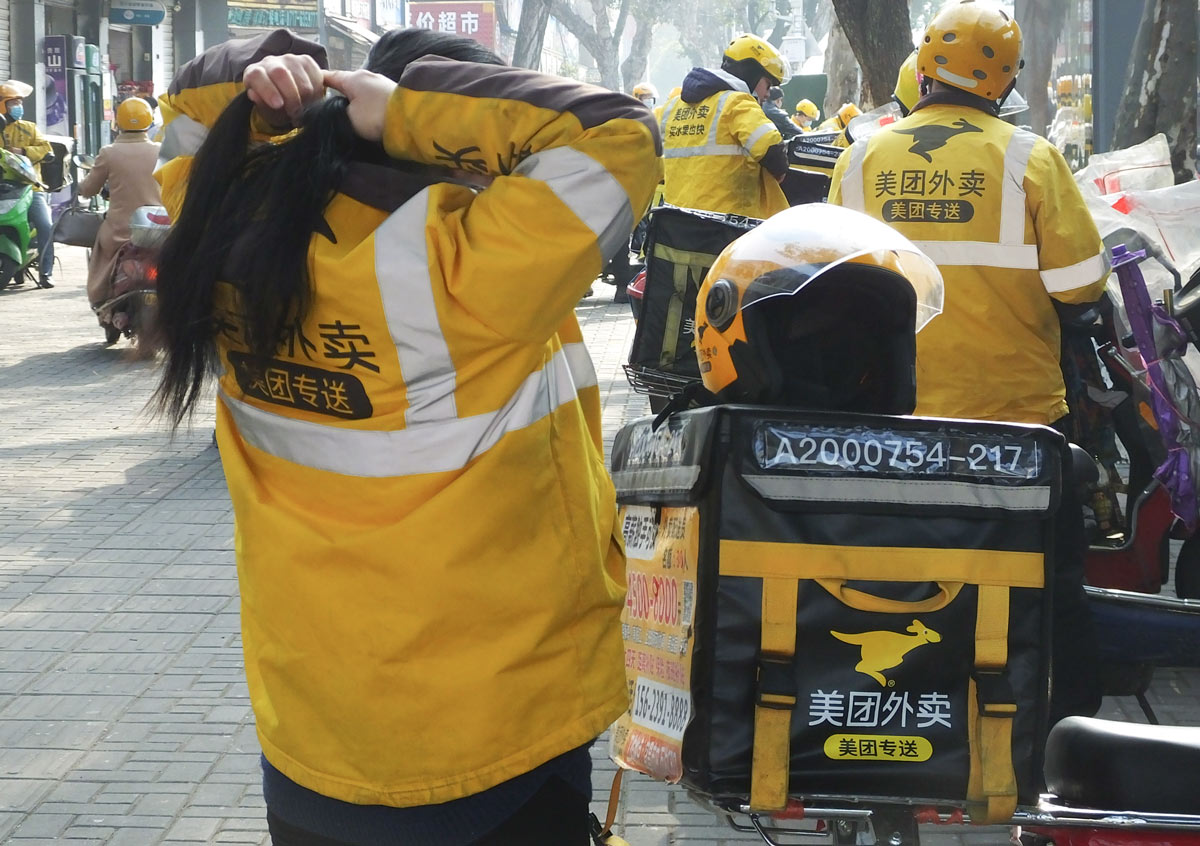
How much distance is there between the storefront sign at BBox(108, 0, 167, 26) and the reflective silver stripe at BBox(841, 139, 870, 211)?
3224 centimetres

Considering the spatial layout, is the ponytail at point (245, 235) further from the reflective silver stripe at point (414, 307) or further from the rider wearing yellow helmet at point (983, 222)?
the rider wearing yellow helmet at point (983, 222)

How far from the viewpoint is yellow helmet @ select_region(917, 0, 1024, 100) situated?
446cm

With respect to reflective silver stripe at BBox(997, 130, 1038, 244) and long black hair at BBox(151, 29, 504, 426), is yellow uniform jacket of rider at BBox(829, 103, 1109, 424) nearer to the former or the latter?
reflective silver stripe at BBox(997, 130, 1038, 244)

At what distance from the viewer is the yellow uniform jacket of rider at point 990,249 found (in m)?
4.26

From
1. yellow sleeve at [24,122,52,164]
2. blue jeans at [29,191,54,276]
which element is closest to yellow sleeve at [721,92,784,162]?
blue jeans at [29,191,54,276]

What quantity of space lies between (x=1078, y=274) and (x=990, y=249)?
25cm

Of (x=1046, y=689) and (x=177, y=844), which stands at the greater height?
(x=1046, y=689)

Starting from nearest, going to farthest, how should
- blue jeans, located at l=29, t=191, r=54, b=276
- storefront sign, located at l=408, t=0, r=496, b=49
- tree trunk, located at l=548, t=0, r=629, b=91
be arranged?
blue jeans, located at l=29, t=191, r=54, b=276 → tree trunk, located at l=548, t=0, r=629, b=91 → storefront sign, located at l=408, t=0, r=496, b=49

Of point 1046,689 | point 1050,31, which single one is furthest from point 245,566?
point 1050,31

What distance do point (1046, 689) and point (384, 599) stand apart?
967 millimetres

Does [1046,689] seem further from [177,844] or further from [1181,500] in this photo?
[1181,500]

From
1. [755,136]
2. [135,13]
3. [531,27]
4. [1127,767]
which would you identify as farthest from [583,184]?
[531,27]

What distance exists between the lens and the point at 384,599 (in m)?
1.96

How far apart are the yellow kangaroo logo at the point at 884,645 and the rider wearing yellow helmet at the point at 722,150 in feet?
23.2
